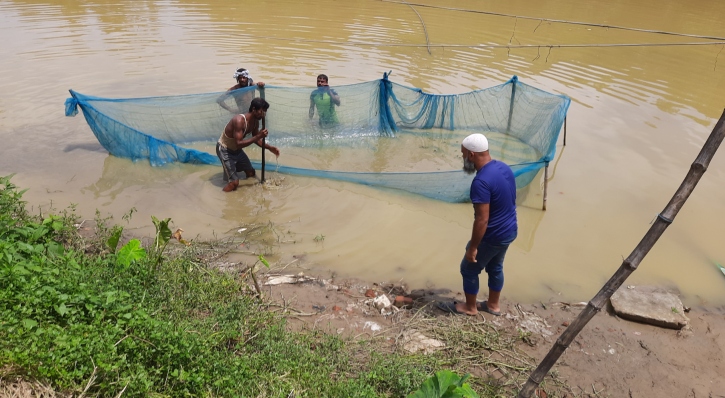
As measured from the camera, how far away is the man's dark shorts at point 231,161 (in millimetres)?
5719

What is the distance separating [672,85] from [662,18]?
8.15 meters

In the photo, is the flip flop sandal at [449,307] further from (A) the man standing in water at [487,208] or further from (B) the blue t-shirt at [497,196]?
(B) the blue t-shirt at [497,196]

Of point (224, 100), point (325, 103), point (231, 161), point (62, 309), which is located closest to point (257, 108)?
point (231, 161)

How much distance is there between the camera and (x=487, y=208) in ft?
10.8

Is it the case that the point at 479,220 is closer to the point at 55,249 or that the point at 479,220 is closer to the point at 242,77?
the point at 55,249

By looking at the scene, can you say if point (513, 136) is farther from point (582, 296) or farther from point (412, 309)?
point (412, 309)

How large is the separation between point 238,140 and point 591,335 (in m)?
4.16

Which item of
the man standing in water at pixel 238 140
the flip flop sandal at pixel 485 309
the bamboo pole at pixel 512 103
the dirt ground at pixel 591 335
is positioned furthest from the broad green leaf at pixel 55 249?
the bamboo pole at pixel 512 103

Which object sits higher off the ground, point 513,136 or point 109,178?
point 513,136

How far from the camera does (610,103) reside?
9273mm

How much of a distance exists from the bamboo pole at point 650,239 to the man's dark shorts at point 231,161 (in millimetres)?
4208

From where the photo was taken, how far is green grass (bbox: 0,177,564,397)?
94.5 inches

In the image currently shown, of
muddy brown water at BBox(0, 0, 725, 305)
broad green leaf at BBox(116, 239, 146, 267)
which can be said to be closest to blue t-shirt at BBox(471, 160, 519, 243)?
muddy brown water at BBox(0, 0, 725, 305)

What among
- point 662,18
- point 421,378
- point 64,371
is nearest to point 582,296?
point 421,378
